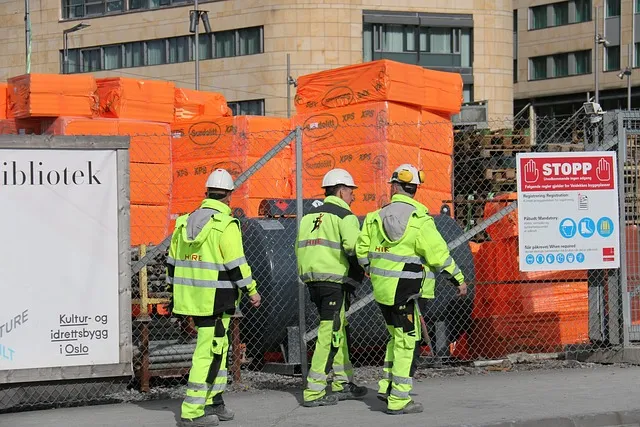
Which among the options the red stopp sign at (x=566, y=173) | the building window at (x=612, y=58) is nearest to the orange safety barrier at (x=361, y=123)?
the red stopp sign at (x=566, y=173)

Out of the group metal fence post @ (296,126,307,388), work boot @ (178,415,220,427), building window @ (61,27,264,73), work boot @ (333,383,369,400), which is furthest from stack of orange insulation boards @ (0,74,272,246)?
building window @ (61,27,264,73)

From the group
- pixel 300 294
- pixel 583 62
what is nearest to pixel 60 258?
pixel 300 294

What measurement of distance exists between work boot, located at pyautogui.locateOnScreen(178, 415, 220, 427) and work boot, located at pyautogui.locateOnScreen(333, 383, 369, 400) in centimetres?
143

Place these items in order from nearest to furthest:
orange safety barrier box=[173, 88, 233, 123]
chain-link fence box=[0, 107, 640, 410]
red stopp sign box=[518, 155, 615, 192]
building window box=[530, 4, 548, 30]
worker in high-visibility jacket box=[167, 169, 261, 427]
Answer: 1. worker in high-visibility jacket box=[167, 169, 261, 427]
2. chain-link fence box=[0, 107, 640, 410]
3. red stopp sign box=[518, 155, 615, 192]
4. orange safety barrier box=[173, 88, 233, 123]
5. building window box=[530, 4, 548, 30]

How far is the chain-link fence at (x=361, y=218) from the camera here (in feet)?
35.9

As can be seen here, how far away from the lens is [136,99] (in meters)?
16.7

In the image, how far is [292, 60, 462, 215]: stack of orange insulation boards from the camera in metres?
15.0

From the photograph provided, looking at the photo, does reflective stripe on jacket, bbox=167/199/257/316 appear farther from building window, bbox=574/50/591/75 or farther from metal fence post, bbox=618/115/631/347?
building window, bbox=574/50/591/75

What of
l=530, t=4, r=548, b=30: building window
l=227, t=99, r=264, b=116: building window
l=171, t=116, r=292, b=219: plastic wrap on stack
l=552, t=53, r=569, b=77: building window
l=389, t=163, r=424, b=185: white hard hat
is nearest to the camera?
l=389, t=163, r=424, b=185: white hard hat

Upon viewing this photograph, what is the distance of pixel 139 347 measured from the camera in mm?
10719

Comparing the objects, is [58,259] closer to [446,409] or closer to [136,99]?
[446,409]

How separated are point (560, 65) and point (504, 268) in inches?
2188

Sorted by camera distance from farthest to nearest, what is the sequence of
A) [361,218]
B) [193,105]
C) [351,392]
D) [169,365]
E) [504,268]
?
[193,105] < [504,268] < [361,218] < [169,365] < [351,392]

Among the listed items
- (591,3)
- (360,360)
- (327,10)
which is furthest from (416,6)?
(360,360)
